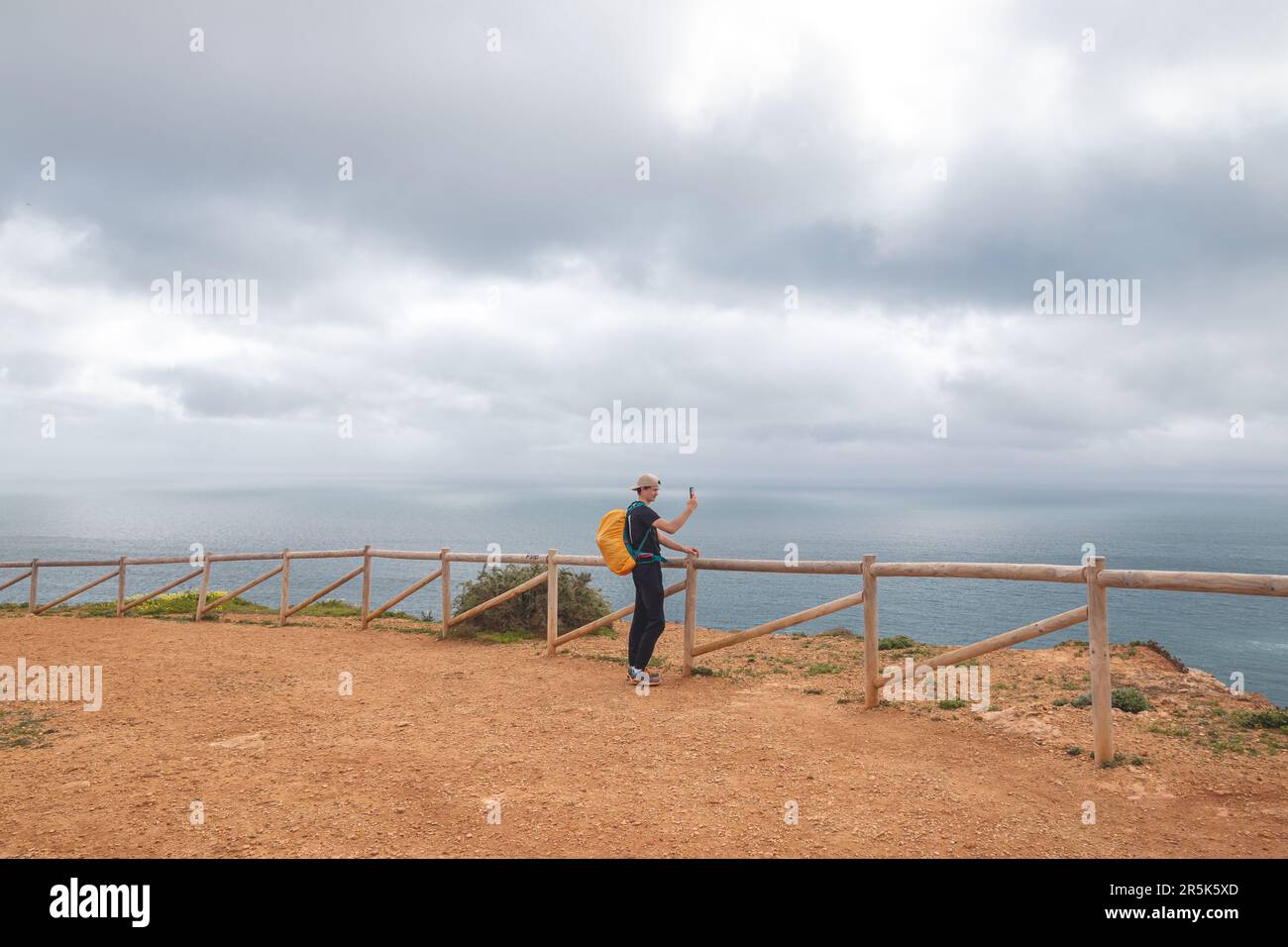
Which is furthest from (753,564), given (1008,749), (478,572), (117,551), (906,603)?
(117,551)

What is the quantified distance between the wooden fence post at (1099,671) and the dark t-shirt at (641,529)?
15.0 feet

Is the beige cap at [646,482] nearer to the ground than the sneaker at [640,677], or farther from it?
farther from it

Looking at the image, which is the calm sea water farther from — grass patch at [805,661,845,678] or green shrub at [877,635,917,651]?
grass patch at [805,661,845,678]

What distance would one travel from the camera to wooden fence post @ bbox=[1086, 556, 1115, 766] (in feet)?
19.2

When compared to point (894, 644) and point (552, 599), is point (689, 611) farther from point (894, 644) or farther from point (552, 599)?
point (894, 644)

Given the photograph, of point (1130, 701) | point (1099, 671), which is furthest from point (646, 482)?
→ point (1130, 701)

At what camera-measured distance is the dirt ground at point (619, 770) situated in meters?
4.53

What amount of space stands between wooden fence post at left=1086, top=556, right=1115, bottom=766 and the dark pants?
15.0 feet

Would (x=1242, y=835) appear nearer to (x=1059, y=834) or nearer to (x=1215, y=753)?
(x=1059, y=834)

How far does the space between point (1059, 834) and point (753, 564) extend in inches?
194
